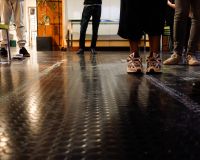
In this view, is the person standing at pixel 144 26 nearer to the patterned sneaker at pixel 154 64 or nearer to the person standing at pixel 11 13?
the patterned sneaker at pixel 154 64

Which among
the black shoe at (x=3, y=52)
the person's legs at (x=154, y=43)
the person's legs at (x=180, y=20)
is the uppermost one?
the person's legs at (x=180, y=20)

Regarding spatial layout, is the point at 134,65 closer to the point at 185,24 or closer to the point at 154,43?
the point at 154,43

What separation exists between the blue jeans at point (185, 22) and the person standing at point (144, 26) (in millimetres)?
387

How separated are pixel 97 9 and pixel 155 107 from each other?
10.5 ft

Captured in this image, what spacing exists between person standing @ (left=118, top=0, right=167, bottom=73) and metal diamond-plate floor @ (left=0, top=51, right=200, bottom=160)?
0.47m

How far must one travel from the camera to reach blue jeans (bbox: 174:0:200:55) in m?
2.08

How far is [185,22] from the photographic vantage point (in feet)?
6.93

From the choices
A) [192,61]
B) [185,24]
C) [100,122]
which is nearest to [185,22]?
[185,24]

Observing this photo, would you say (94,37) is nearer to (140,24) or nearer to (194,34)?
(194,34)

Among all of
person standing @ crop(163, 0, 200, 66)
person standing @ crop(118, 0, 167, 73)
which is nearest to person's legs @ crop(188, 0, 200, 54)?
person standing @ crop(163, 0, 200, 66)

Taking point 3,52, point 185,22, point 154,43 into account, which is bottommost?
point 3,52

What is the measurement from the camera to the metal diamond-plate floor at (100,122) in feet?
1.70

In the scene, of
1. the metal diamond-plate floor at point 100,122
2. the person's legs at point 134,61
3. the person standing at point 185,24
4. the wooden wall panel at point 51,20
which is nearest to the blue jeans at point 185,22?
the person standing at point 185,24

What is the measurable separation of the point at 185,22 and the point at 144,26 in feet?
1.64
